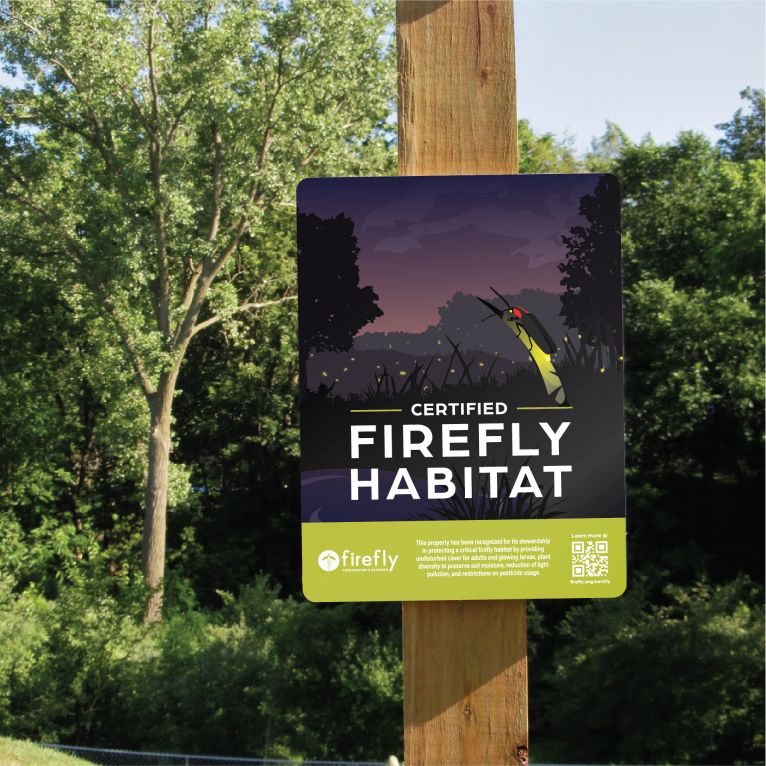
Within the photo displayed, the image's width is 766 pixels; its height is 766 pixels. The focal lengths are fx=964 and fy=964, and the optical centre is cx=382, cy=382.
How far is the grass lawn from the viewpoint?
26.2 feet

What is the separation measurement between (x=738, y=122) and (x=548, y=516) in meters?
19.4

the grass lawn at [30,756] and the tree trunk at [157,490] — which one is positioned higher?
the tree trunk at [157,490]

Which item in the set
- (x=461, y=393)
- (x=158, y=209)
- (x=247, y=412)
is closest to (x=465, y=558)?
(x=461, y=393)

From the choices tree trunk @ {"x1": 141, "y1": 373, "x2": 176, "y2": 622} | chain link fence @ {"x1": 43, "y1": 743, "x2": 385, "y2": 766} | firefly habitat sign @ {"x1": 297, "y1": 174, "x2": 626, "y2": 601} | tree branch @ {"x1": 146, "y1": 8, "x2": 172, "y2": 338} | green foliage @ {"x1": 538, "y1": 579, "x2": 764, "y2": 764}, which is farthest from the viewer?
tree trunk @ {"x1": 141, "y1": 373, "x2": 176, "y2": 622}

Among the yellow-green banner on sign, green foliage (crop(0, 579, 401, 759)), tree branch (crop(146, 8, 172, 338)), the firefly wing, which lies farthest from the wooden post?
tree branch (crop(146, 8, 172, 338))

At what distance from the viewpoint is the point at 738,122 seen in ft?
62.6

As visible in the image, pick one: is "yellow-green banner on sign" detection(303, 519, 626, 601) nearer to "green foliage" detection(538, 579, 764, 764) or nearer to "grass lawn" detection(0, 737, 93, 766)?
"grass lawn" detection(0, 737, 93, 766)

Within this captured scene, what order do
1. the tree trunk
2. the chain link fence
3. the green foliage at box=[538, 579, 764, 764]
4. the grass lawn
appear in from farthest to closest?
the tree trunk
the green foliage at box=[538, 579, 764, 764]
the chain link fence
the grass lawn

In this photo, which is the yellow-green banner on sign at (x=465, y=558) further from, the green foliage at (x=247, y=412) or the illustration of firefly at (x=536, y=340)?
the green foliage at (x=247, y=412)

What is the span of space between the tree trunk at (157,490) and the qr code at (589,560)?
594 inches

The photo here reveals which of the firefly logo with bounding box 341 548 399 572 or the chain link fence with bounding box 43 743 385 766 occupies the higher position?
the firefly logo with bounding box 341 548 399 572

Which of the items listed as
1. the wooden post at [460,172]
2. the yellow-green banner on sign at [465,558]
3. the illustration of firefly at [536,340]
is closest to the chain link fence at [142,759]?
the wooden post at [460,172]

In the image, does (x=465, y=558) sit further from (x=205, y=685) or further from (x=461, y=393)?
(x=205, y=685)

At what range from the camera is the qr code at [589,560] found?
1.71 m
